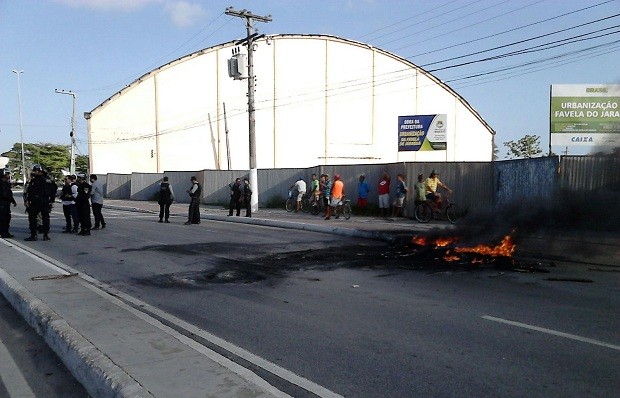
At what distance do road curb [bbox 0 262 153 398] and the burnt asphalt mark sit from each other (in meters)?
2.27

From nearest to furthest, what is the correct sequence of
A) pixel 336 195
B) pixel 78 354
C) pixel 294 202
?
pixel 78 354 < pixel 336 195 < pixel 294 202

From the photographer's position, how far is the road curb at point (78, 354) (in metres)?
3.68

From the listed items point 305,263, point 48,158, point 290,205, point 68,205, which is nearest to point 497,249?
point 305,263

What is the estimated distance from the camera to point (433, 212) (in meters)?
17.8

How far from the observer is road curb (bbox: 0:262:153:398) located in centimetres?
368

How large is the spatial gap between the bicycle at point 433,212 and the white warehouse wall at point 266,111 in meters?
27.8

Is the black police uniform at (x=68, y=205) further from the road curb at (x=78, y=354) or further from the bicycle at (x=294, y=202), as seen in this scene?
the bicycle at (x=294, y=202)

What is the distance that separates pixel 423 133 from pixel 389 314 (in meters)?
25.4

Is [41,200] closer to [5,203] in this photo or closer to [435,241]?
[5,203]

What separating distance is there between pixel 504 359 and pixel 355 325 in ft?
5.57

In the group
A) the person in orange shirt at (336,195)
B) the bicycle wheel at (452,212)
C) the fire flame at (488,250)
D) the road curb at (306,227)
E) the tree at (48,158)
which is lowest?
the road curb at (306,227)

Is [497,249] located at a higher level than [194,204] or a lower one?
lower

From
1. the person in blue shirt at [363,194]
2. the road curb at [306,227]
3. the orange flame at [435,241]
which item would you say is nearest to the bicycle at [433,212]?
the road curb at [306,227]

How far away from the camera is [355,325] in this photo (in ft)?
19.2
